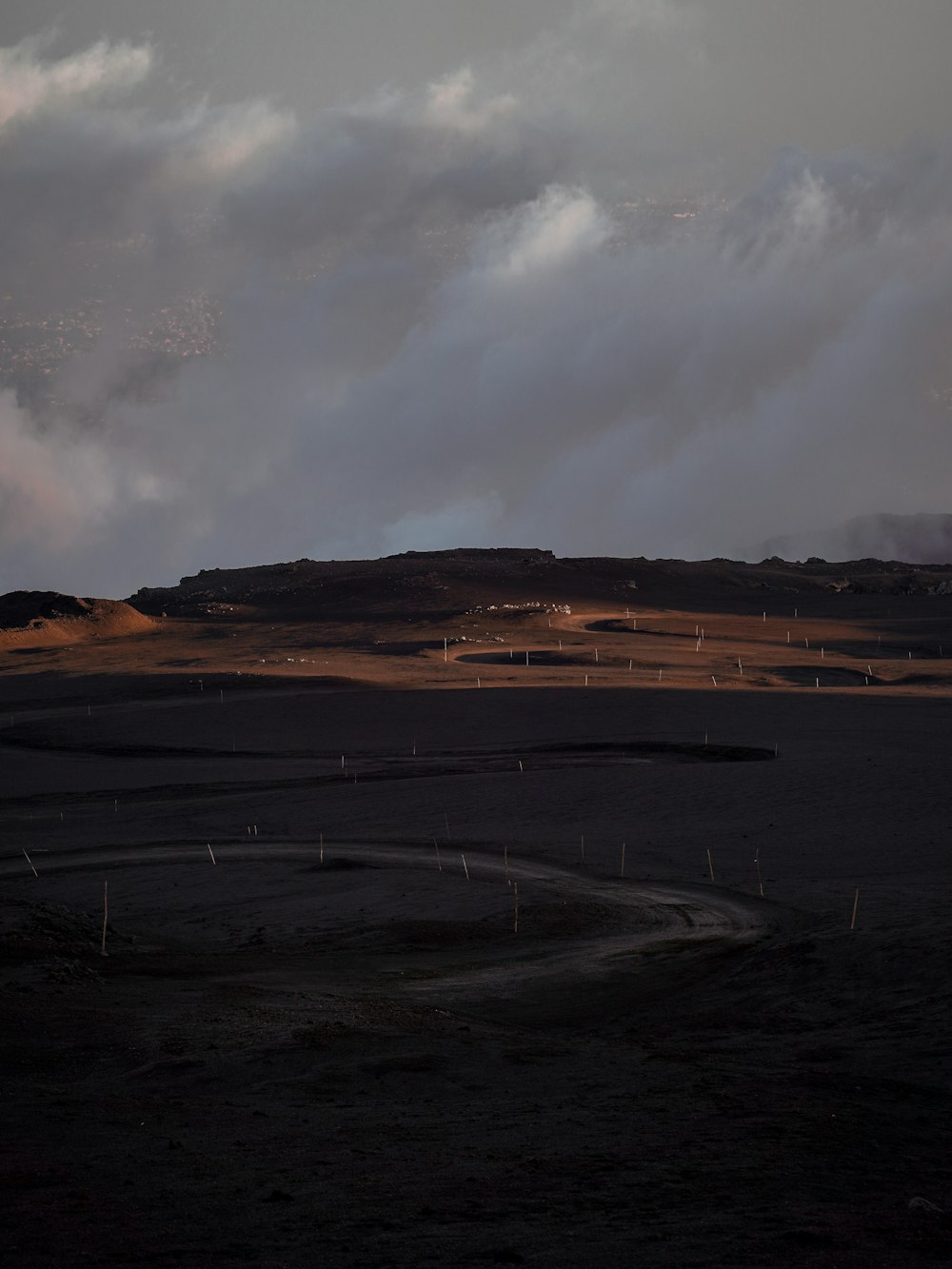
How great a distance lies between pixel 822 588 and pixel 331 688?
52377 mm

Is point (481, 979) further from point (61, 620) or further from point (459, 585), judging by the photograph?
point (459, 585)

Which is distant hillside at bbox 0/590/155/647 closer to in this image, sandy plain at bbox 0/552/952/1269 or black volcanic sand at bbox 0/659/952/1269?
sandy plain at bbox 0/552/952/1269

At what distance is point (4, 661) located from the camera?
56.3 m

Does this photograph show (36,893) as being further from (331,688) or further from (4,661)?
(4,661)

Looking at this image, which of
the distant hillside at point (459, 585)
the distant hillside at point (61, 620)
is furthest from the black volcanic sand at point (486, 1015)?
the distant hillside at point (459, 585)

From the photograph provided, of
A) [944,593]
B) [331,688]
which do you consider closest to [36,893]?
[331,688]

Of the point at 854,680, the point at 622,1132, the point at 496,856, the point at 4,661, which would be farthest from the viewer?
the point at 4,661

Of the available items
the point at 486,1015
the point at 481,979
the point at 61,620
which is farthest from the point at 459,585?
the point at 486,1015

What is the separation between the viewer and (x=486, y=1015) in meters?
11.1

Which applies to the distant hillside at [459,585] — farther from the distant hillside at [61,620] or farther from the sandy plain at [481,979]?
the sandy plain at [481,979]

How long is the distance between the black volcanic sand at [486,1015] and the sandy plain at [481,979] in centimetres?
4

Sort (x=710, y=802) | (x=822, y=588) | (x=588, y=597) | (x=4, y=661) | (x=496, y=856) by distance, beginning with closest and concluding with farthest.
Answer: (x=496, y=856)
(x=710, y=802)
(x=4, y=661)
(x=588, y=597)
(x=822, y=588)

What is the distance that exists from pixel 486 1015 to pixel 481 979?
1.61 metres

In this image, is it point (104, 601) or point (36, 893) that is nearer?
point (36, 893)
